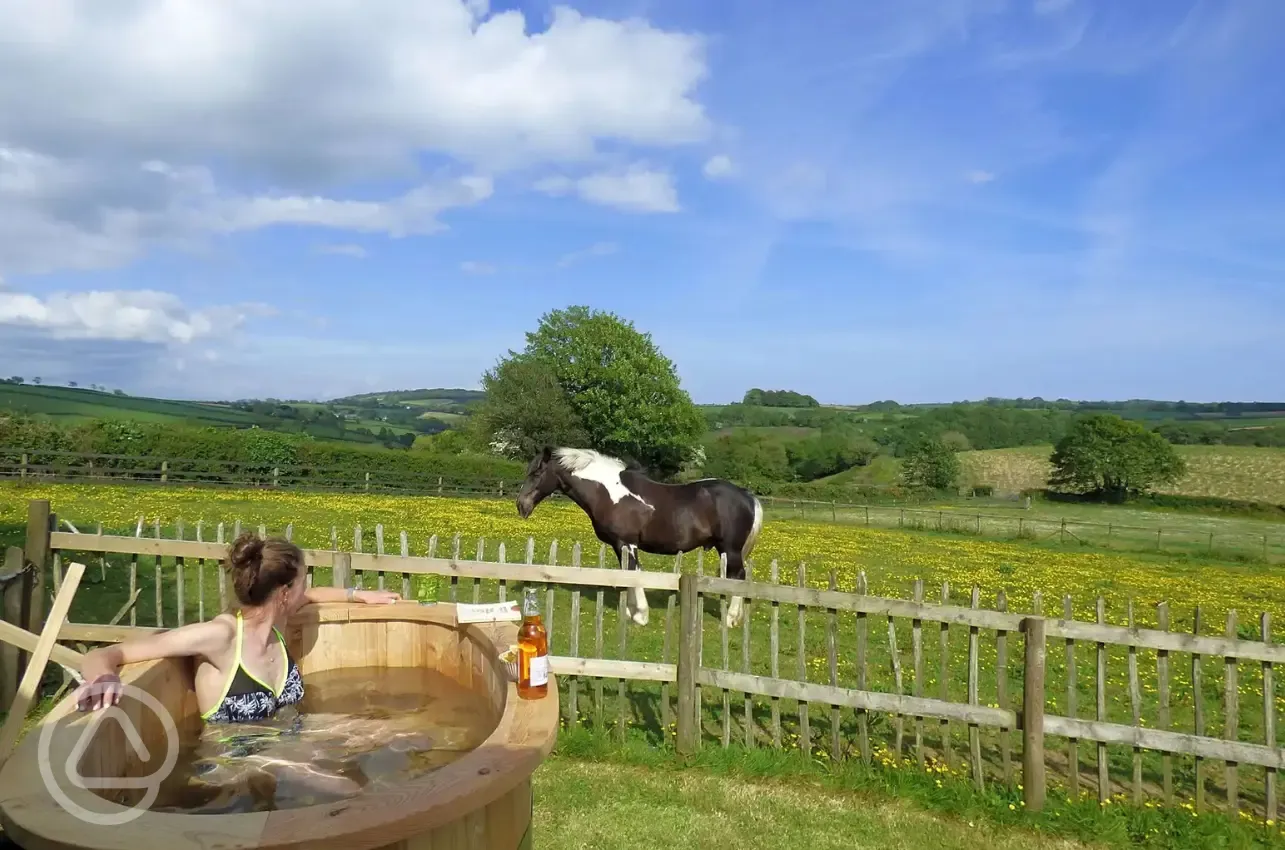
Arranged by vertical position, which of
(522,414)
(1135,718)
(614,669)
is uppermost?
(522,414)

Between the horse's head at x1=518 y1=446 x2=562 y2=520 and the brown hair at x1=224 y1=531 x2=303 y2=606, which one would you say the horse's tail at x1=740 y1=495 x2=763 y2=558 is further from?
the brown hair at x1=224 y1=531 x2=303 y2=606

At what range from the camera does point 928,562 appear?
63.9ft

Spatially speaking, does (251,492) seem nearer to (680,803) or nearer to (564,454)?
(564,454)

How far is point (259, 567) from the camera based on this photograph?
3586 mm

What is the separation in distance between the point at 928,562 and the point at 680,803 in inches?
638

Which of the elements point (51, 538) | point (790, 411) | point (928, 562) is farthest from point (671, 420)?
point (790, 411)

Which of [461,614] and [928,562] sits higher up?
[461,614]

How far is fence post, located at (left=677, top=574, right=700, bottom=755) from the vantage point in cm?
574

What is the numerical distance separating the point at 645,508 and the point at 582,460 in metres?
1.11

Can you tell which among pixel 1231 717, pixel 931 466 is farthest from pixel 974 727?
pixel 931 466

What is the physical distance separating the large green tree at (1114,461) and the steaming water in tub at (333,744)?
66.1m

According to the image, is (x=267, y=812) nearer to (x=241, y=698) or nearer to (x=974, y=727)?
(x=241, y=698)

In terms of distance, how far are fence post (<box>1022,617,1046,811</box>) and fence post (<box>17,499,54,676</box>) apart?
24.5ft

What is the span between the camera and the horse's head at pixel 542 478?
1083 centimetres
